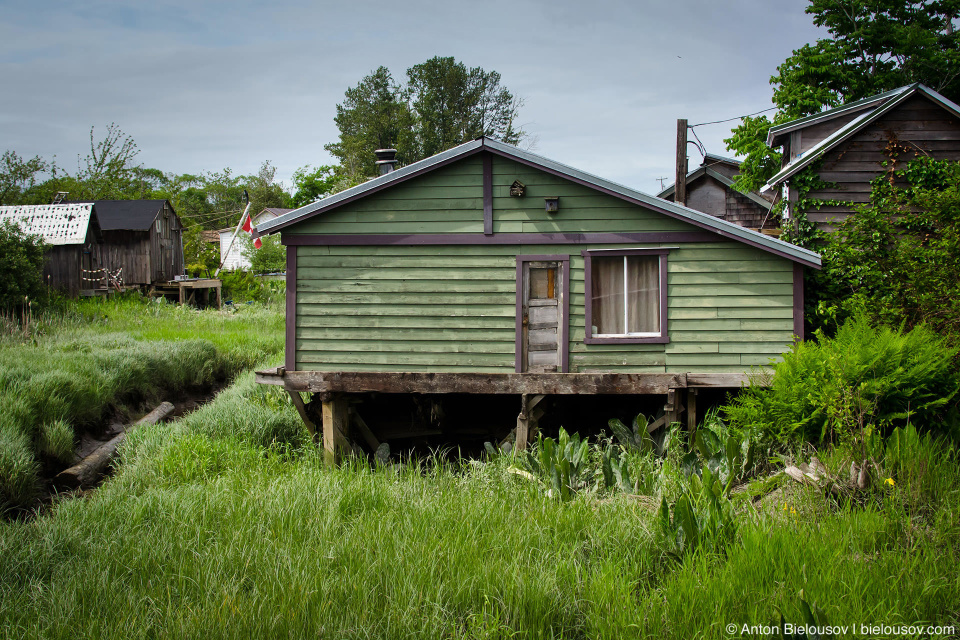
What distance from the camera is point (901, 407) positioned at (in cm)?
711

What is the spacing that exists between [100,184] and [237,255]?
11.4 metres

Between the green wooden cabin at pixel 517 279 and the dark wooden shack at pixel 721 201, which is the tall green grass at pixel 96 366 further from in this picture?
the dark wooden shack at pixel 721 201

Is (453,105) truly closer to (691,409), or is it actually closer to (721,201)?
(721,201)

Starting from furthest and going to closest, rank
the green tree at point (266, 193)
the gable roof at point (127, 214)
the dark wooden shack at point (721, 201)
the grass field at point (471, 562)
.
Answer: the green tree at point (266, 193)
the gable roof at point (127, 214)
the dark wooden shack at point (721, 201)
the grass field at point (471, 562)

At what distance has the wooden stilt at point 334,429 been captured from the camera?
401 inches

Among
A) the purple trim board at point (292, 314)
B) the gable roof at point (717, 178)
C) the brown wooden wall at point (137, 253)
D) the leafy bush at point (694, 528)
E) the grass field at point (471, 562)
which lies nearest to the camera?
the grass field at point (471, 562)

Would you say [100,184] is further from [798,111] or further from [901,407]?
[901,407]

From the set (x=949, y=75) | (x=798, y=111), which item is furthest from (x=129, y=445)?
(x=949, y=75)

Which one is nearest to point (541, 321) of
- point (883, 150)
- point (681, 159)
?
point (681, 159)

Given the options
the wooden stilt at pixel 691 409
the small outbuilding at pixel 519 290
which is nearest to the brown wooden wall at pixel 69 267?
the small outbuilding at pixel 519 290

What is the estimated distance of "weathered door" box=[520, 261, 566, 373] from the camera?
9.89 metres

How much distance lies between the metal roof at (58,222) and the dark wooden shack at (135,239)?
2.42 metres

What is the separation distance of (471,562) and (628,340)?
17.8 ft

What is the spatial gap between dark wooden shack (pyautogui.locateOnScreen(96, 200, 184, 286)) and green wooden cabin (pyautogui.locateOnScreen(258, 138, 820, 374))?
75.6 ft
